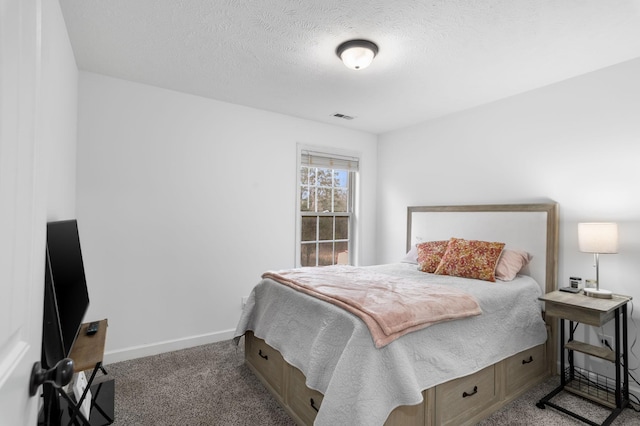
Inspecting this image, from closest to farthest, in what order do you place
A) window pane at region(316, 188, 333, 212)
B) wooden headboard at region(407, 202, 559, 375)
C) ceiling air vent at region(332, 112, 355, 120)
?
wooden headboard at region(407, 202, 559, 375)
ceiling air vent at region(332, 112, 355, 120)
window pane at region(316, 188, 333, 212)

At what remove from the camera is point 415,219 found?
13.1 ft

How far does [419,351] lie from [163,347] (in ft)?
8.06

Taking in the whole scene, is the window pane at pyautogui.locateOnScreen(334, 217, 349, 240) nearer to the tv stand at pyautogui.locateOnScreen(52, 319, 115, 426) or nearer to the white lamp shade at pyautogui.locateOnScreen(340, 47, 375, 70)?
the white lamp shade at pyautogui.locateOnScreen(340, 47, 375, 70)

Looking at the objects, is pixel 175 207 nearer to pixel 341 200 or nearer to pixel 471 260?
pixel 341 200

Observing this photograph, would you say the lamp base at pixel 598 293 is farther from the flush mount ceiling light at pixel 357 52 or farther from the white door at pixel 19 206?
the white door at pixel 19 206

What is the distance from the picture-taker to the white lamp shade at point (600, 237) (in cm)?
225

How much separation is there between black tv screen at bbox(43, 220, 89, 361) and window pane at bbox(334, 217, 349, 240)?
2.99 m

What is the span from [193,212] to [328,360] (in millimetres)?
2148

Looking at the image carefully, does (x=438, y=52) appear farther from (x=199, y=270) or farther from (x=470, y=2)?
(x=199, y=270)

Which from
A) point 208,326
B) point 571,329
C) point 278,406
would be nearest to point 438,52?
point 571,329

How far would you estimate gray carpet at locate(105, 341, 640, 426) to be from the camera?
2.05 m

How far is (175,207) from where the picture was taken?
3131 mm

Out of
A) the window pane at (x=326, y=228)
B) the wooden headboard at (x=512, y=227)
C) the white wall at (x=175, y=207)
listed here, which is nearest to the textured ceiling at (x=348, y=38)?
the white wall at (x=175, y=207)

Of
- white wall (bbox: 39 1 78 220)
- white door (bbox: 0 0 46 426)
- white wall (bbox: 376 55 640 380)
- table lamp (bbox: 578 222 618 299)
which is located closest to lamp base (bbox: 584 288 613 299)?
table lamp (bbox: 578 222 618 299)
